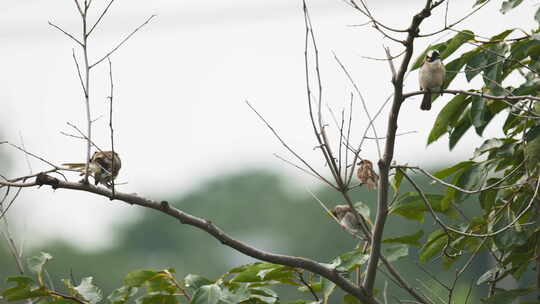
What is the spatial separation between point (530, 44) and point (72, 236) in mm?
32479

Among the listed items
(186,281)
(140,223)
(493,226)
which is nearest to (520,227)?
(493,226)

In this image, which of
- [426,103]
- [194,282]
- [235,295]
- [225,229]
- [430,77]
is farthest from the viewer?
[225,229]

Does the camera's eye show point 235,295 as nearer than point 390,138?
No

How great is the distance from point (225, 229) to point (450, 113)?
30642 mm

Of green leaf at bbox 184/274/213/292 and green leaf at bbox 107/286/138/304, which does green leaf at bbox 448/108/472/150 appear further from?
green leaf at bbox 107/286/138/304

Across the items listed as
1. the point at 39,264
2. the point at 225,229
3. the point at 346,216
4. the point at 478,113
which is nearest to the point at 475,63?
the point at 478,113

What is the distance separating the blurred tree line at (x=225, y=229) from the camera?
3053 centimetres

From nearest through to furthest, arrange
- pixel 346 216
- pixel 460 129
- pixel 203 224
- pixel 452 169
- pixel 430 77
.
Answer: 1. pixel 203 224
2. pixel 452 169
3. pixel 460 129
4. pixel 430 77
5. pixel 346 216

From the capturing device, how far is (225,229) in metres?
33.0

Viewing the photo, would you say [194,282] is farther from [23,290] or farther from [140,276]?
[23,290]

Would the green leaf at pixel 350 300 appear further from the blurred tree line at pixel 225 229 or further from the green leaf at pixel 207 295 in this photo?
the blurred tree line at pixel 225 229

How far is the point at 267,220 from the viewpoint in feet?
117

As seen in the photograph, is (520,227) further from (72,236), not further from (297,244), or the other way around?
(72,236)

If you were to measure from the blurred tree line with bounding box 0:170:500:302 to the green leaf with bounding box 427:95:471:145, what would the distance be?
2428 centimetres
